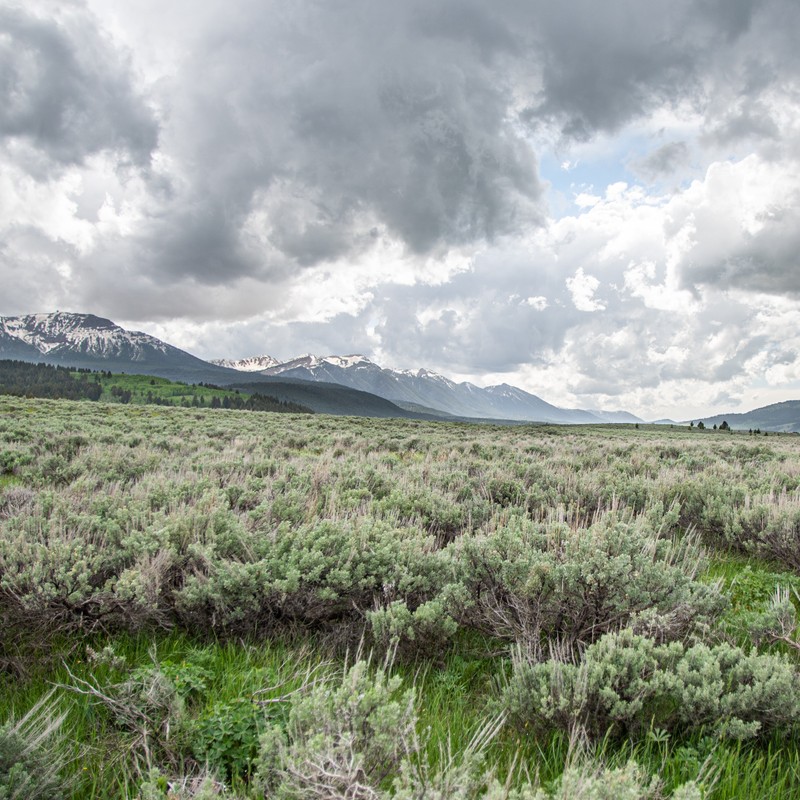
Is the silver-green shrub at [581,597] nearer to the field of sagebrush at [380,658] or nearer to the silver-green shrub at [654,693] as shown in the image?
the field of sagebrush at [380,658]

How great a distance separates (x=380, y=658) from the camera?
325cm

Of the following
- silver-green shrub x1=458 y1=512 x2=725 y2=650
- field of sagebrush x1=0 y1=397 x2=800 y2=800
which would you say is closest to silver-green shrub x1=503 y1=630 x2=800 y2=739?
field of sagebrush x1=0 y1=397 x2=800 y2=800

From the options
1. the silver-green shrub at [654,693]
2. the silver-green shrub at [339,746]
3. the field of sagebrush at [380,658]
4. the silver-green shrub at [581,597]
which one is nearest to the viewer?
the silver-green shrub at [339,746]

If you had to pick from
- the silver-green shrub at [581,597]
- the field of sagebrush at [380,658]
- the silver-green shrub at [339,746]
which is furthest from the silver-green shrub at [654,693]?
the silver-green shrub at [339,746]

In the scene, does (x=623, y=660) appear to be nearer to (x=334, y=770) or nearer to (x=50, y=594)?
(x=334, y=770)

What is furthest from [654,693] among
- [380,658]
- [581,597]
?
[380,658]

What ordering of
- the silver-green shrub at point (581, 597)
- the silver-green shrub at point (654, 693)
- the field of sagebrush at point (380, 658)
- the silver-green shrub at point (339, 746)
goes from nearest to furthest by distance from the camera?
the silver-green shrub at point (339, 746) < the field of sagebrush at point (380, 658) < the silver-green shrub at point (654, 693) < the silver-green shrub at point (581, 597)

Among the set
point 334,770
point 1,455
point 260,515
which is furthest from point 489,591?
point 1,455

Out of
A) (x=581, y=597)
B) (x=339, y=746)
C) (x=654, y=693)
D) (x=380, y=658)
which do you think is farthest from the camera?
(x=581, y=597)

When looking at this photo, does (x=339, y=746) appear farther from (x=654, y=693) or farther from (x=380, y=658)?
(x=654, y=693)

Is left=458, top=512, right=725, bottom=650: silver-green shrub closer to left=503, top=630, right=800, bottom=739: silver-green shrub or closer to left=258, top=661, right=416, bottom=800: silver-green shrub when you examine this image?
left=503, top=630, right=800, bottom=739: silver-green shrub

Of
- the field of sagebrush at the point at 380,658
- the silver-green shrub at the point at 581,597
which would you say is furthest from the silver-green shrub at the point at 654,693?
the silver-green shrub at the point at 581,597

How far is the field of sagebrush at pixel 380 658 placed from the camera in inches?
80.4

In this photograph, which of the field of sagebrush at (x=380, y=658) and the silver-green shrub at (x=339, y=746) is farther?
the field of sagebrush at (x=380, y=658)
